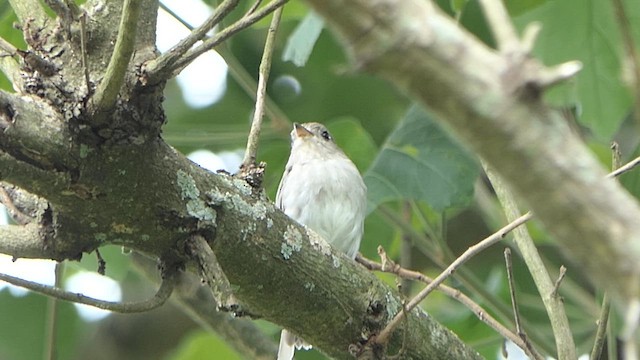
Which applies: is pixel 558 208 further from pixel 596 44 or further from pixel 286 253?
pixel 596 44

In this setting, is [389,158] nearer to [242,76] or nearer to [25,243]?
[242,76]

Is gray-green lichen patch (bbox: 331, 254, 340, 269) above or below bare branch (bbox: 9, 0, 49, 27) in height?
below

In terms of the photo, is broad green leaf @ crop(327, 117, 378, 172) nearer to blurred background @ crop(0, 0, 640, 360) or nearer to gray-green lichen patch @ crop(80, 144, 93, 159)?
blurred background @ crop(0, 0, 640, 360)

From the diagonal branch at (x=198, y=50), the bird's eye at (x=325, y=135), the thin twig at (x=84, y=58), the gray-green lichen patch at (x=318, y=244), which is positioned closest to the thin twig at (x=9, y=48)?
the thin twig at (x=84, y=58)

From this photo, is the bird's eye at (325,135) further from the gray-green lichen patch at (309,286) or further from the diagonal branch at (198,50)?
the diagonal branch at (198,50)

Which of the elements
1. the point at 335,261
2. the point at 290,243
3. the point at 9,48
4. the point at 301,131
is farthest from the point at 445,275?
the point at 301,131


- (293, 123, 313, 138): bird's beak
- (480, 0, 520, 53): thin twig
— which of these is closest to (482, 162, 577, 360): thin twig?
(293, 123, 313, 138): bird's beak
